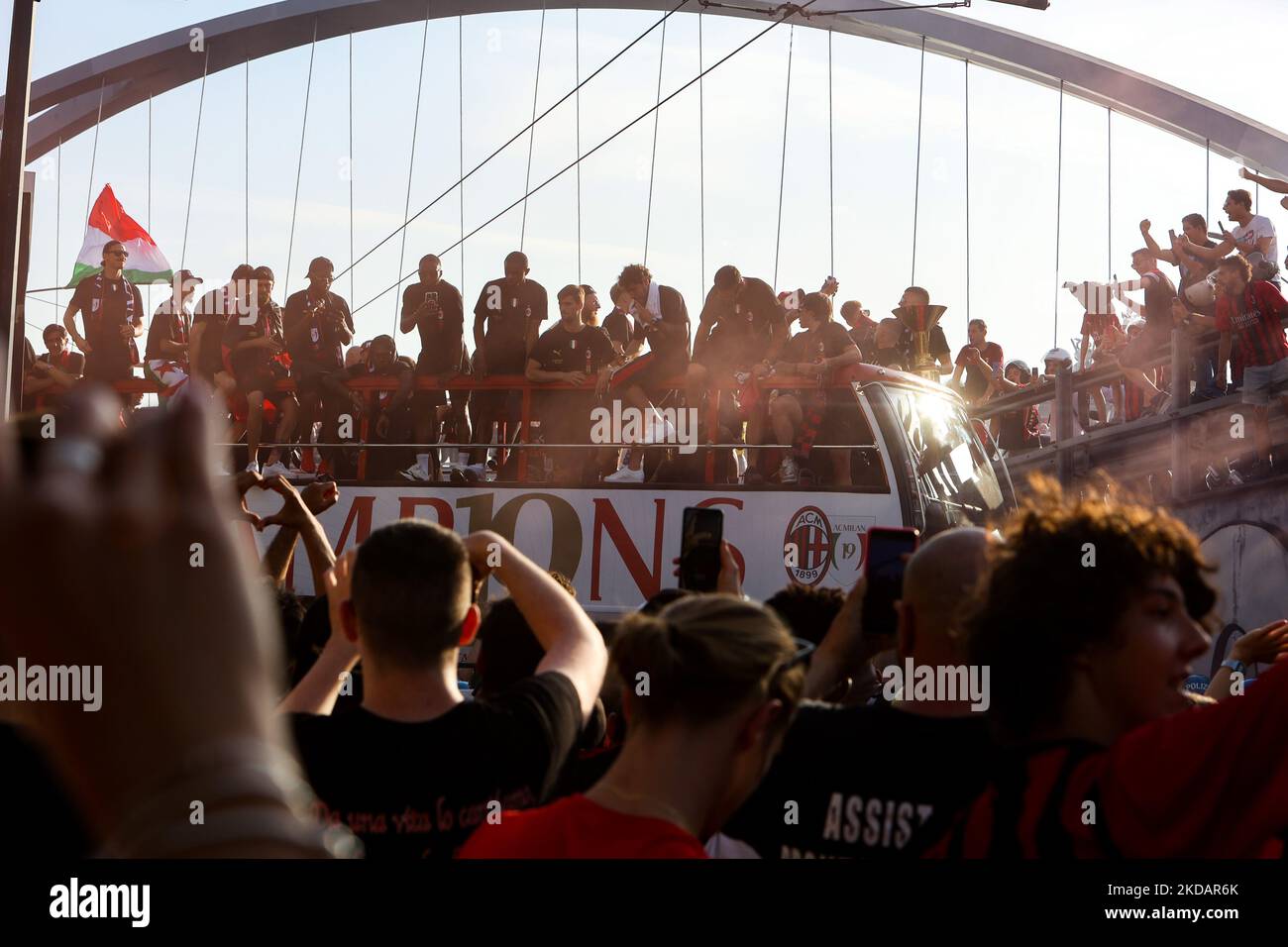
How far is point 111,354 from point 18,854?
12.0m

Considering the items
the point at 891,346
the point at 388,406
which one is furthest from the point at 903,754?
the point at 891,346

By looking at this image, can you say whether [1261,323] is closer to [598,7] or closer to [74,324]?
[74,324]

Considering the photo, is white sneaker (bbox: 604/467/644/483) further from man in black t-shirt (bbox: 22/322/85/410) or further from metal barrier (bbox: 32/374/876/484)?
man in black t-shirt (bbox: 22/322/85/410)

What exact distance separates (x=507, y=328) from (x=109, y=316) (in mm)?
3695

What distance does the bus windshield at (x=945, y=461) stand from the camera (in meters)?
11.0

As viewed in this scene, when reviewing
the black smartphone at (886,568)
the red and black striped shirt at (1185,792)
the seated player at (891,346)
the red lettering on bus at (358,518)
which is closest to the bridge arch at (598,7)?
the seated player at (891,346)

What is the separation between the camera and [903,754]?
2.39 metres

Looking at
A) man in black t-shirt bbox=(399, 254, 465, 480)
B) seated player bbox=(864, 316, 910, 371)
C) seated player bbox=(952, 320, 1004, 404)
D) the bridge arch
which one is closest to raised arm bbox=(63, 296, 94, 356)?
man in black t-shirt bbox=(399, 254, 465, 480)

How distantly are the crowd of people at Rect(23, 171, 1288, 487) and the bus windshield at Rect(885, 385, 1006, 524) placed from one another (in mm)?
537

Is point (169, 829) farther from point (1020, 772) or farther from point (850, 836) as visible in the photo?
point (850, 836)

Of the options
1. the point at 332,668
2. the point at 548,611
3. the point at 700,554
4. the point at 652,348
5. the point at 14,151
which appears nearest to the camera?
the point at 332,668

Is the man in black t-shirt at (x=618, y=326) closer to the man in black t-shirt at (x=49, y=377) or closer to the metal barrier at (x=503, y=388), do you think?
the metal barrier at (x=503, y=388)

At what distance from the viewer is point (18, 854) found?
3.10 ft

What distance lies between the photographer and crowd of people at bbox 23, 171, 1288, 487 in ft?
35.5
